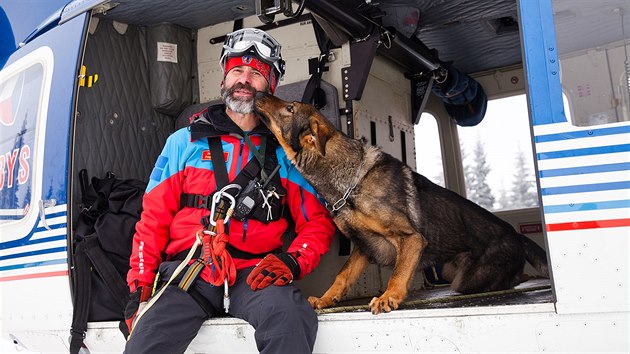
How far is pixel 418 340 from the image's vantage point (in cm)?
242

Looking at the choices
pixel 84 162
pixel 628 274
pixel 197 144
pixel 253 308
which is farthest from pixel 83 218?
pixel 628 274

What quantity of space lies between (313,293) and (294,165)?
1006mm

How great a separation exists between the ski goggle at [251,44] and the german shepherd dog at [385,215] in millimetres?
300

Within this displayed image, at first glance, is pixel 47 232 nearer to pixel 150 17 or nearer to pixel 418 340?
pixel 150 17

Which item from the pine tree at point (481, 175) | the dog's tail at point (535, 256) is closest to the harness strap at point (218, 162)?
the dog's tail at point (535, 256)

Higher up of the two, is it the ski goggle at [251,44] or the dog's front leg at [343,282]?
the ski goggle at [251,44]

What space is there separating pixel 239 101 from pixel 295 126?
369 mm

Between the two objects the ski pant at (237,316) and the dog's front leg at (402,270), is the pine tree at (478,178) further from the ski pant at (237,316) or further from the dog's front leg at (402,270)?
the ski pant at (237,316)

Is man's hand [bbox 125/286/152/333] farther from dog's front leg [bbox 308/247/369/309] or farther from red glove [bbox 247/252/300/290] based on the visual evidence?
dog's front leg [bbox 308/247/369/309]

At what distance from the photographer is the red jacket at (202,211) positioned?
311cm

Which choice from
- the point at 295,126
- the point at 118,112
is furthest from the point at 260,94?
the point at 118,112

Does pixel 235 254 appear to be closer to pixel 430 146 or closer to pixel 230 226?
pixel 230 226

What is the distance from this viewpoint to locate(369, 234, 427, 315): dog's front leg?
2.70 metres

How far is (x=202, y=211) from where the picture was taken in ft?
10.3
